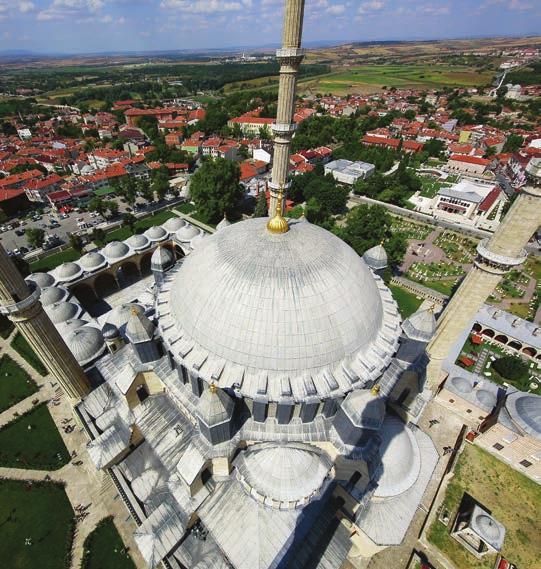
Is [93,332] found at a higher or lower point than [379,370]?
lower

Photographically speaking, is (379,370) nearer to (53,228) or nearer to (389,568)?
(389,568)

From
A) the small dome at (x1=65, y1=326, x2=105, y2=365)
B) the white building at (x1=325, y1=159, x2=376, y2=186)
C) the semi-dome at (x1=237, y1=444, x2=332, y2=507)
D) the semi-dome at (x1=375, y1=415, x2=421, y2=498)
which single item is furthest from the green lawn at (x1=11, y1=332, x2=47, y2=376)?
the white building at (x1=325, y1=159, x2=376, y2=186)

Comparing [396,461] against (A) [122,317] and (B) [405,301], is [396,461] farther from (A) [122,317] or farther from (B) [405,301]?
(B) [405,301]

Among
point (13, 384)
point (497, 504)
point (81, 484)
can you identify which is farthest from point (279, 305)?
point (13, 384)

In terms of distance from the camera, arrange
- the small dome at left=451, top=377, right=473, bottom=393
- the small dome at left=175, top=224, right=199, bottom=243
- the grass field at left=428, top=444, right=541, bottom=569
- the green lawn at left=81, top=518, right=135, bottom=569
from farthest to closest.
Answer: the small dome at left=175, top=224, right=199, bottom=243
the small dome at left=451, top=377, right=473, bottom=393
the grass field at left=428, top=444, right=541, bottom=569
the green lawn at left=81, top=518, right=135, bottom=569

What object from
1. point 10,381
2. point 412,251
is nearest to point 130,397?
point 10,381

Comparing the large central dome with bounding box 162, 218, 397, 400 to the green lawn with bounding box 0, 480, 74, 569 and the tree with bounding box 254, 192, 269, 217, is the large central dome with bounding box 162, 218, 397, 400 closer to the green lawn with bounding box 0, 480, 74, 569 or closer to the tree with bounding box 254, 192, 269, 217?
the green lawn with bounding box 0, 480, 74, 569
